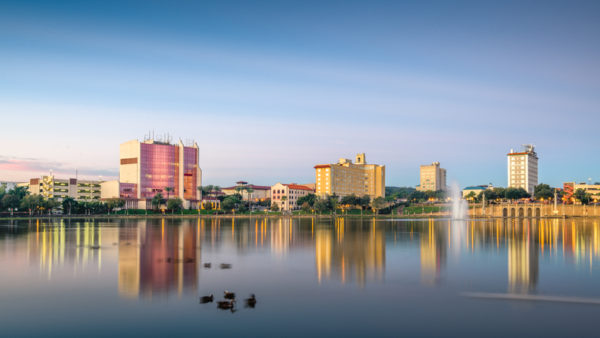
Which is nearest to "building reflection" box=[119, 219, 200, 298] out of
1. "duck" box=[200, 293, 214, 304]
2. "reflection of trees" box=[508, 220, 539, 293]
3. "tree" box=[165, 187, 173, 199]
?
"duck" box=[200, 293, 214, 304]

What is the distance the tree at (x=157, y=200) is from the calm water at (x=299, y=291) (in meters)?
139

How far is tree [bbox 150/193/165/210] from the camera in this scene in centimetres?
18488

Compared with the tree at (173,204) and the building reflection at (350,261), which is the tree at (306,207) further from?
the building reflection at (350,261)

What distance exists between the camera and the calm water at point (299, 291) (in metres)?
20.2

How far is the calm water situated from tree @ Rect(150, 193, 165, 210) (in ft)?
457

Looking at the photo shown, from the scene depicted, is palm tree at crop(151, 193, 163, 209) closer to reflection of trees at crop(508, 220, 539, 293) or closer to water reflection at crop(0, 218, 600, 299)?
water reflection at crop(0, 218, 600, 299)

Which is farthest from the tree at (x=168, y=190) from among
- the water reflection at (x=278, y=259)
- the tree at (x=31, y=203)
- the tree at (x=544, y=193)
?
the tree at (x=544, y=193)

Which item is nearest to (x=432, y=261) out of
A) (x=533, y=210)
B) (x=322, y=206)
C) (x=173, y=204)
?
(x=322, y=206)

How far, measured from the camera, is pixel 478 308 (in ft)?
76.4

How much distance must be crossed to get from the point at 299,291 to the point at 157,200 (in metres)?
166

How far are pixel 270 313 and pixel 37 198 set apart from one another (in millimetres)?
166518

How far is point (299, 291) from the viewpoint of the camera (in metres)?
27.6

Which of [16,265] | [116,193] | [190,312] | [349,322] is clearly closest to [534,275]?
[349,322]

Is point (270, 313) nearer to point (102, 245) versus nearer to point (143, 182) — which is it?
point (102, 245)
